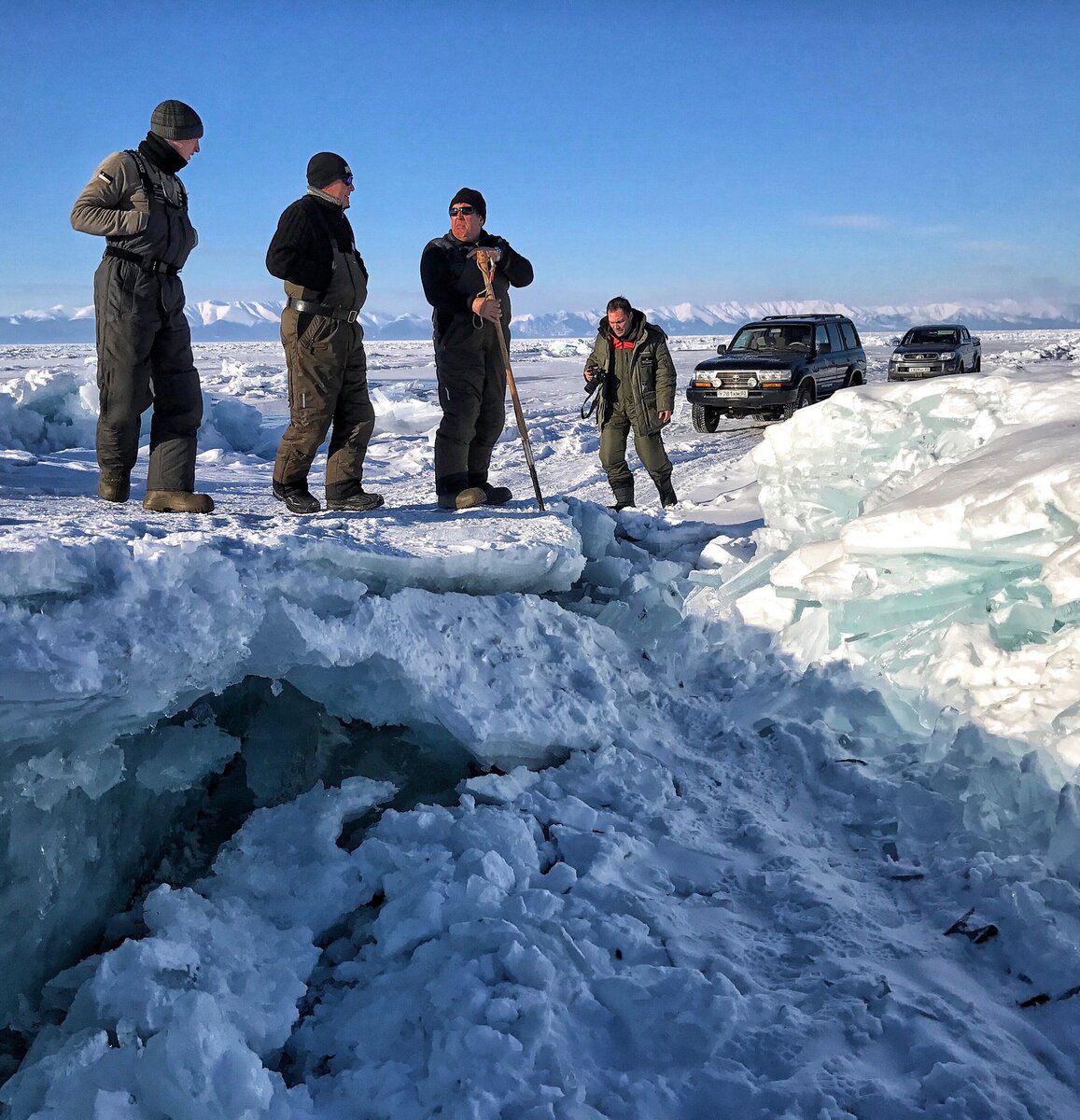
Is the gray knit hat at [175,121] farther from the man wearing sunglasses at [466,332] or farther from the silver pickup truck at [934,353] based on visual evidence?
the silver pickup truck at [934,353]

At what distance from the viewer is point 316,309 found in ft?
14.6

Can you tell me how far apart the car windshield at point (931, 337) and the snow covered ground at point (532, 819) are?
1786cm

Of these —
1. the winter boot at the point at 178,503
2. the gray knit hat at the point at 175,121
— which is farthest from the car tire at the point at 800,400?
the winter boot at the point at 178,503

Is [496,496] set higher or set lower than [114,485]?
lower

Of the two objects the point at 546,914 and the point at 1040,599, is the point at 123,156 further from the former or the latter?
the point at 1040,599

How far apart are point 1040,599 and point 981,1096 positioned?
250 cm

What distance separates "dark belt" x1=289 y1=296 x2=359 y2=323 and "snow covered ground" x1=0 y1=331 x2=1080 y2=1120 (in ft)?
3.39

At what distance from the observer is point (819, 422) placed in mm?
6715

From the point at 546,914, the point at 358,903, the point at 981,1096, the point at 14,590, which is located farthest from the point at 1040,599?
the point at 14,590

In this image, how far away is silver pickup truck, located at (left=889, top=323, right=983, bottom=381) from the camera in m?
19.6

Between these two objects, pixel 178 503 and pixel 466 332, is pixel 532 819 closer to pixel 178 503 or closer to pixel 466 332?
pixel 178 503

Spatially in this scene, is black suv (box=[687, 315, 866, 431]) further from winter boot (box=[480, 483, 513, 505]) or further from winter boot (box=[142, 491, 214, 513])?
winter boot (box=[142, 491, 214, 513])

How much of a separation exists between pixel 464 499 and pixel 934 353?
17729 millimetres

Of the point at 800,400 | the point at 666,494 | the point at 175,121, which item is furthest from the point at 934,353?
the point at 175,121
